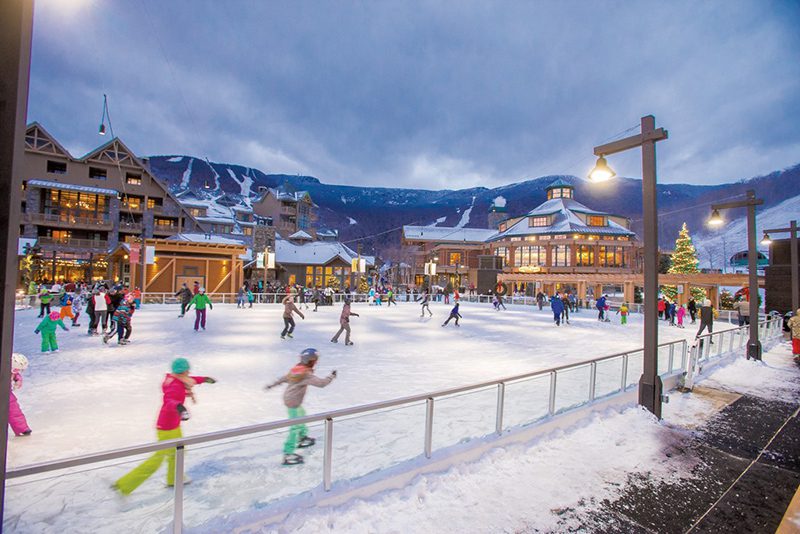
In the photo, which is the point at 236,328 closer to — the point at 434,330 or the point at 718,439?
the point at 434,330

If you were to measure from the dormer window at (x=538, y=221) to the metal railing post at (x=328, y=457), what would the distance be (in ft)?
158

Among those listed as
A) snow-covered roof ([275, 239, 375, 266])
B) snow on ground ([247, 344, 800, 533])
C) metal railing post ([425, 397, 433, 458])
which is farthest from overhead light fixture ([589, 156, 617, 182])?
snow-covered roof ([275, 239, 375, 266])

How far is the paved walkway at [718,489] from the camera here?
3104 mm

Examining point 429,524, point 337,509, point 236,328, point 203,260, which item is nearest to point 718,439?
point 429,524

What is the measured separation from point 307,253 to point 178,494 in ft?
125

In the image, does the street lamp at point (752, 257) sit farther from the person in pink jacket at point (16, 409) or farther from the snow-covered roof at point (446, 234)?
the snow-covered roof at point (446, 234)

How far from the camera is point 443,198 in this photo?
184 m

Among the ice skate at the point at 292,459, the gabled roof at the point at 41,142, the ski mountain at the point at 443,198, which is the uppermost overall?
the ski mountain at the point at 443,198

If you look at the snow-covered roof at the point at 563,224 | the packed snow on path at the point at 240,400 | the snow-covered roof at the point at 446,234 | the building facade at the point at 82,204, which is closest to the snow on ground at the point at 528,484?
the packed snow on path at the point at 240,400

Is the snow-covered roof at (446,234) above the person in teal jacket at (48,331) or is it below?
above

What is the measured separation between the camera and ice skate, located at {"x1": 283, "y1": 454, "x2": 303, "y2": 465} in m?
3.25

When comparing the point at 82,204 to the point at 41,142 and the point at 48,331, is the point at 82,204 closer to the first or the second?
the point at 41,142

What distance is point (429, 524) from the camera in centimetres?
293

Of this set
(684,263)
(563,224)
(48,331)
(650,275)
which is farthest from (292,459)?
(563,224)
